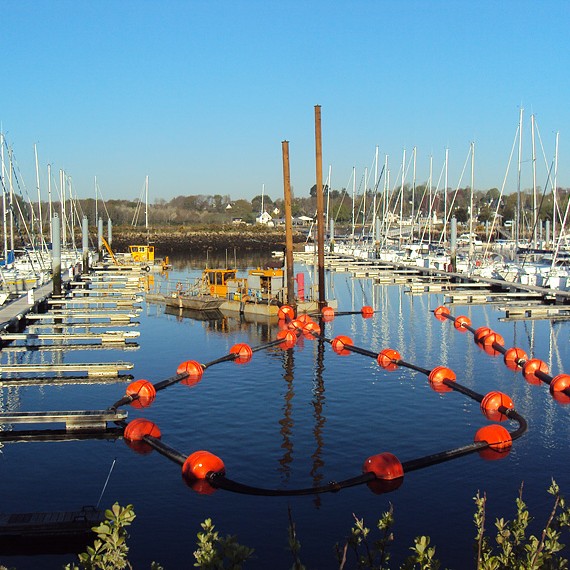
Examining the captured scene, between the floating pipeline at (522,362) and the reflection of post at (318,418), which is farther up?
the floating pipeline at (522,362)

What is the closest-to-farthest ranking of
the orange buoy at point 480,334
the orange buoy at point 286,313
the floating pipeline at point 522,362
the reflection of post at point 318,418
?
the reflection of post at point 318,418 → the floating pipeline at point 522,362 → the orange buoy at point 480,334 → the orange buoy at point 286,313

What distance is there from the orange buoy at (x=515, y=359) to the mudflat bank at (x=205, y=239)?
3557 inches

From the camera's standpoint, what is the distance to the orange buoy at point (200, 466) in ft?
48.0

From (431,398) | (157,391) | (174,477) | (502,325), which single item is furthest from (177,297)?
(174,477)

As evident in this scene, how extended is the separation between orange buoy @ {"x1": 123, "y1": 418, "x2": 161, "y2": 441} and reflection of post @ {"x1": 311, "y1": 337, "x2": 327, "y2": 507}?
12.3ft

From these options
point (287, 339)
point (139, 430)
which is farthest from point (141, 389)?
point (287, 339)

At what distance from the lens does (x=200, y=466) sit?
14.6 meters

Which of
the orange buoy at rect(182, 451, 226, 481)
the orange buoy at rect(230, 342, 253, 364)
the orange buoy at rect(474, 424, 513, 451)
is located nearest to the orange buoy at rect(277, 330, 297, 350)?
the orange buoy at rect(230, 342, 253, 364)

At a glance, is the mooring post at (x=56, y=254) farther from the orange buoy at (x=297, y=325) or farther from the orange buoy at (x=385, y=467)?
the orange buoy at (x=385, y=467)

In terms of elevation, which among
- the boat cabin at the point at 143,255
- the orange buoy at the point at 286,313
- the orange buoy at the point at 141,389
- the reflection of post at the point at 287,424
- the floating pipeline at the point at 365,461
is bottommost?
the reflection of post at the point at 287,424

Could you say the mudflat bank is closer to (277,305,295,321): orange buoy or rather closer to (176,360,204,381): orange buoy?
(277,305,295,321): orange buoy

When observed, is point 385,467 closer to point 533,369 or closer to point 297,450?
point 297,450

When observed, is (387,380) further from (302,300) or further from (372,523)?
(302,300)

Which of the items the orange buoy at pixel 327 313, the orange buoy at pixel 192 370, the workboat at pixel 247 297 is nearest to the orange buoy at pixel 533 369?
the orange buoy at pixel 192 370
